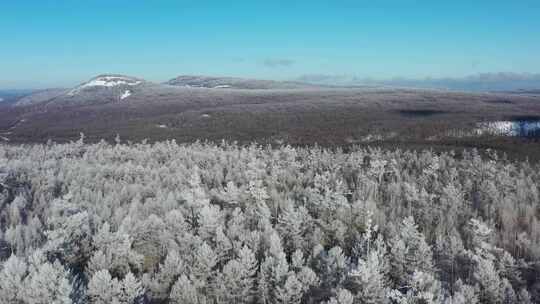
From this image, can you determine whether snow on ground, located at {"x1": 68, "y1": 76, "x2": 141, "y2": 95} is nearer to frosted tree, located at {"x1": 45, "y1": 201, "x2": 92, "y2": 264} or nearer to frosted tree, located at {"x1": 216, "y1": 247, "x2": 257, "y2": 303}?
frosted tree, located at {"x1": 45, "y1": 201, "x2": 92, "y2": 264}

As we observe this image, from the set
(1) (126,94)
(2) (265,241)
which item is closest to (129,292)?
(2) (265,241)

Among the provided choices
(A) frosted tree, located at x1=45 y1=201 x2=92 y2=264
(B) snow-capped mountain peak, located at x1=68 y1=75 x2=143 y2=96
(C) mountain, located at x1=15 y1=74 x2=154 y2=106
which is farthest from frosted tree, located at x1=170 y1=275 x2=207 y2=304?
(B) snow-capped mountain peak, located at x1=68 y1=75 x2=143 y2=96

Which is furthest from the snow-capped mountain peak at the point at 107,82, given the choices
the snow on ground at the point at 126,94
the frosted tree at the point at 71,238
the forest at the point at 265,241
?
the frosted tree at the point at 71,238

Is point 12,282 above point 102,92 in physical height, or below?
below

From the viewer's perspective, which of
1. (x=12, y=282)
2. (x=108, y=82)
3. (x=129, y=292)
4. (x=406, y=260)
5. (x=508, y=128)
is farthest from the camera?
(x=108, y=82)

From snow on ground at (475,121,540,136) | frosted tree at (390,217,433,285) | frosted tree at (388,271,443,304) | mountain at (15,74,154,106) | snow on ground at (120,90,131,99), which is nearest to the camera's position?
frosted tree at (388,271,443,304)

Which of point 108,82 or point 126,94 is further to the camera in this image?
point 108,82

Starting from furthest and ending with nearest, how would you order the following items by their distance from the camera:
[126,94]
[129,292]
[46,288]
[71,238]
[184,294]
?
[126,94], [71,238], [184,294], [129,292], [46,288]

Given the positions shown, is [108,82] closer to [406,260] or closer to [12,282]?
[12,282]
